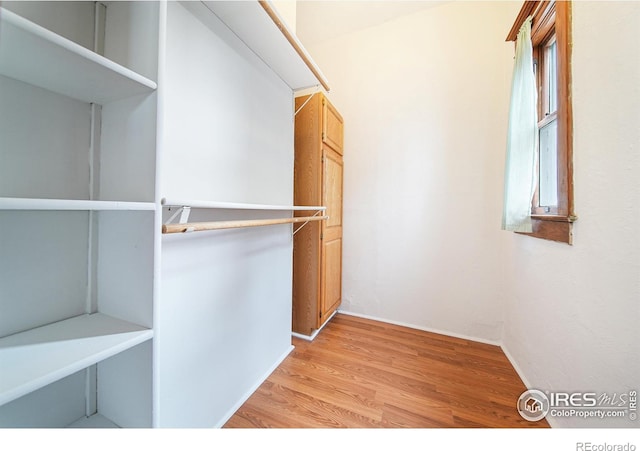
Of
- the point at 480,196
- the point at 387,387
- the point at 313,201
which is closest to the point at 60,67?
the point at 313,201

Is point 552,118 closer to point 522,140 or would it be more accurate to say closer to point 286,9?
point 522,140

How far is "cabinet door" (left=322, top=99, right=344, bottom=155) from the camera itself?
76.9 inches

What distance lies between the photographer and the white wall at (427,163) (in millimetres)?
1976

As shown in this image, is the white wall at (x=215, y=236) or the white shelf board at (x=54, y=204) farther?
the white wall at (x=215, y=236)

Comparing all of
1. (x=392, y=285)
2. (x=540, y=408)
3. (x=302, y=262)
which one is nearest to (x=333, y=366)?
(x=302, y=262)

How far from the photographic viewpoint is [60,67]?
55 cm

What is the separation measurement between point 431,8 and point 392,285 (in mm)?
2647

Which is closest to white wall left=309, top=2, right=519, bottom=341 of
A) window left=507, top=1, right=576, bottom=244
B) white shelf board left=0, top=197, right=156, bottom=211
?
window left=507, top=1, right=576, bottom=244

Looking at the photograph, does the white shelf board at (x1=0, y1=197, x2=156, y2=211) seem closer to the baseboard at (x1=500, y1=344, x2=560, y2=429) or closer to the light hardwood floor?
the light hardwood floor

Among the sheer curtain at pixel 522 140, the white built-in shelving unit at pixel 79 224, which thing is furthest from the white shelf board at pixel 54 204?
the sheer curtain at pixel 522 140

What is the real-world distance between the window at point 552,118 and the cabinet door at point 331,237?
1.43 meters

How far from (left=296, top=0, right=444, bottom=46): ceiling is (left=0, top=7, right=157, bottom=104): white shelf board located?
2.36 metres

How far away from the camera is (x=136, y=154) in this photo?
0.67 meters

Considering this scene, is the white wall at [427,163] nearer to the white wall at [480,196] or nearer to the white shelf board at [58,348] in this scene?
the white wall at [480,196]
